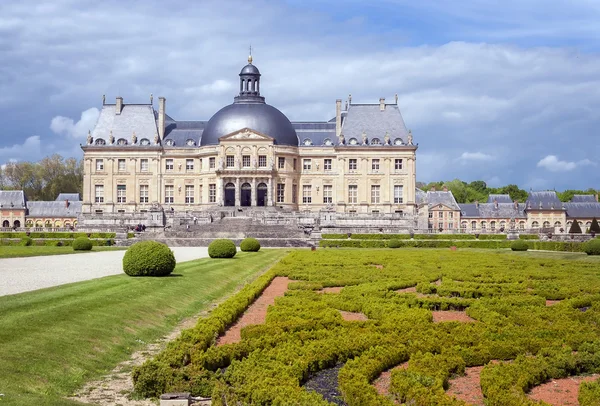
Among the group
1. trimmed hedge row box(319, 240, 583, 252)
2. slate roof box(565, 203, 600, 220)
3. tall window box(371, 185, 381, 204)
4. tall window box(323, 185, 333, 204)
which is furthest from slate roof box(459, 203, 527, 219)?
trimmed hedge row box(319, 240, 583, 252)

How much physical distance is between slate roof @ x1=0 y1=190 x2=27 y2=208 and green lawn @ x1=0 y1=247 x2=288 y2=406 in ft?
251

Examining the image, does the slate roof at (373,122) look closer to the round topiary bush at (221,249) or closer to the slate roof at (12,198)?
the round topiary bush at (221,249)

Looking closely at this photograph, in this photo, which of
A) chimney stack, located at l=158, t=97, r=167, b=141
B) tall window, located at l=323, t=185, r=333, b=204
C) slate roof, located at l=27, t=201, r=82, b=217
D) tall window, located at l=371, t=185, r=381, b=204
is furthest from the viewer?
slate roof, located at l=27, t=201, r=82, b=217

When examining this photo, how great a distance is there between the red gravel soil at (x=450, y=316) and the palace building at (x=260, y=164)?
2201 inches

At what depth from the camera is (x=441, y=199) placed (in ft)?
309

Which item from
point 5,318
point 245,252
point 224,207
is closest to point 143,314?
point 5,318

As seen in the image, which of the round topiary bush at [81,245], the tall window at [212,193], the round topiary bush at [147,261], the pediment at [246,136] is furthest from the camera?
the tall window at [212,193]

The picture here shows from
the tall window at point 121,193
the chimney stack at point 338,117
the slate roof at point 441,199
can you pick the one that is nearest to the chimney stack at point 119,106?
the tall window at point 121,193

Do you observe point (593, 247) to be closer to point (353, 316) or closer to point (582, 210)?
point (353, 316)

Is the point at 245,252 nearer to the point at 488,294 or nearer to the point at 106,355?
the point at 488,294

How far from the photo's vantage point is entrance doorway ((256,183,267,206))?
7331cm

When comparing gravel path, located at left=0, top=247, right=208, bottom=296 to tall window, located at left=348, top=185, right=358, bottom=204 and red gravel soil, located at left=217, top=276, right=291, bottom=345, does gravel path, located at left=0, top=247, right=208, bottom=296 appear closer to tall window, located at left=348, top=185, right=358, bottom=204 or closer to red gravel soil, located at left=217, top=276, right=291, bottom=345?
red gravel soil, located at left=217, top=276, right=291, bottom=345

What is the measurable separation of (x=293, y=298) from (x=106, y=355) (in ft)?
22.8

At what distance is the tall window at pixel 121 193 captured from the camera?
76438mm
